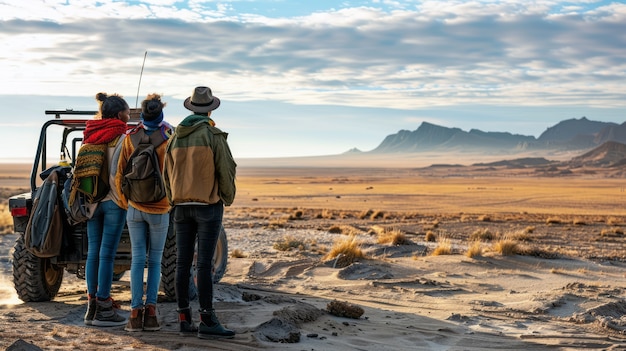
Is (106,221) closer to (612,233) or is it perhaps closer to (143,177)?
(143,177)

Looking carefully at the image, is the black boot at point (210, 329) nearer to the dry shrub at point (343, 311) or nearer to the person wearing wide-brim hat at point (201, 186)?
the person wearing wide-brim hat at point (201, 186)

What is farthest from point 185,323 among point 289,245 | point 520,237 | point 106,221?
point 520,237

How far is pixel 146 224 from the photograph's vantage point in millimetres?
6859

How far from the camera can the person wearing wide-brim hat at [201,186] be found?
634 cm

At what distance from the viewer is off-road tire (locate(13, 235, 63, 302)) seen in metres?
8.54

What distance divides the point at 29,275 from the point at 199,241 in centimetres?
303

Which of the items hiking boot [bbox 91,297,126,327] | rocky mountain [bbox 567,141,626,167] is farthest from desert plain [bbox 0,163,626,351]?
rocky mountain [bbox 567,141,626,167]

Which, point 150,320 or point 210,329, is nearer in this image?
point 210,329

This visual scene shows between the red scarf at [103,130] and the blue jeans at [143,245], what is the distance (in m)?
0.70

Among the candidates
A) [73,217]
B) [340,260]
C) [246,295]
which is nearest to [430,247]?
[340,260]

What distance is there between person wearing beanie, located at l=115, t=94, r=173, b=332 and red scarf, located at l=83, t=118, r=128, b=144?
0.19m

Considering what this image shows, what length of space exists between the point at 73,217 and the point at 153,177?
111 cm

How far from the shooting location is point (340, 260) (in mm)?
13609

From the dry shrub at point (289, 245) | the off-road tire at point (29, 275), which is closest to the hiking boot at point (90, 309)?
the off-road tire at point (29, 275)
